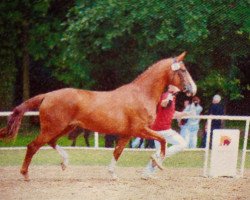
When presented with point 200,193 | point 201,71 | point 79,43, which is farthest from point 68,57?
point 200,193

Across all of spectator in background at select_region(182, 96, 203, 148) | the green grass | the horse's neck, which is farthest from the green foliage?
the horse's neck

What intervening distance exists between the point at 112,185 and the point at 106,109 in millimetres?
1242

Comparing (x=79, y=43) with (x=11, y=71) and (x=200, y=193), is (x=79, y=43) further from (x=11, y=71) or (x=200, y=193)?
(x=200, y=193)

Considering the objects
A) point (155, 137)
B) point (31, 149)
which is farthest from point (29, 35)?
point (155, 137)

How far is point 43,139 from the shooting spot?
32.5ft

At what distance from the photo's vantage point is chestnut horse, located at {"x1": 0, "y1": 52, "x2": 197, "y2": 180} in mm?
9891

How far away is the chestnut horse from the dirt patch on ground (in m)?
0.46

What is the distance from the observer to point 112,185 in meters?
9.66

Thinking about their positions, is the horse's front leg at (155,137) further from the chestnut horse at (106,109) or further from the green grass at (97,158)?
the green grass at (97,158)

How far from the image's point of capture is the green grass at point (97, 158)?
13.4 m

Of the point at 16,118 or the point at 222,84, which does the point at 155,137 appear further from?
the point at 222,84

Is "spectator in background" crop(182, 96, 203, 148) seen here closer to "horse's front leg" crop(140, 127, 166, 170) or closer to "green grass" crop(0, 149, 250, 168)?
"green grass" crop(0, 149, 250, 168)

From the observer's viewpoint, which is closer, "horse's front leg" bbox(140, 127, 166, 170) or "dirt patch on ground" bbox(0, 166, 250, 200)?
"dirt patch on ground" bbox(0, 166, 250, 200)

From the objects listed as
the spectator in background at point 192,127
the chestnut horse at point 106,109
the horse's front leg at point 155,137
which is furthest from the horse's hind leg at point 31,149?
the spectator in background at point 192,127
